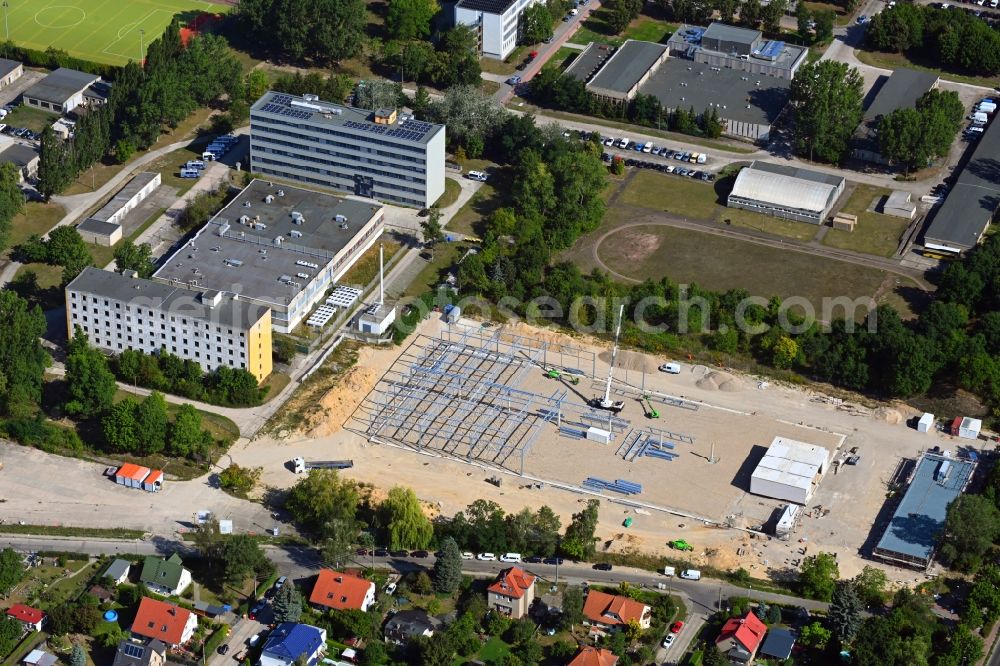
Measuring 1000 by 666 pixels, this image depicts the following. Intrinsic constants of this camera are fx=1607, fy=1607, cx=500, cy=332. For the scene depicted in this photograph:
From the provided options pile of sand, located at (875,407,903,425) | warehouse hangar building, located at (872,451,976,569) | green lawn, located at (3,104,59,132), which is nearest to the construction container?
pile of sand, located at (875,407,903,425)

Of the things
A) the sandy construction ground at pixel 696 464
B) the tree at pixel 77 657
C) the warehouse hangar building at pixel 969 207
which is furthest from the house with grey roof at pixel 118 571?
the warehouse hangar building at pixel 969 207

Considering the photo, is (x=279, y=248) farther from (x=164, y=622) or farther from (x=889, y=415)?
(x=889, y=415)

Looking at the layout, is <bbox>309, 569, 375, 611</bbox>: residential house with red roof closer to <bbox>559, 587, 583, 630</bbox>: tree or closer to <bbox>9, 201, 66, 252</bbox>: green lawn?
<bbox>559, 587, 583, 630</bbox>: tree

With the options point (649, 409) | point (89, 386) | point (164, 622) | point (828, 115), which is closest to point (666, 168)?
point (828, 115)

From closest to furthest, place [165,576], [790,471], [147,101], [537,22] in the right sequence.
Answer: [165,576], [790,471], [147,101], [537,22]

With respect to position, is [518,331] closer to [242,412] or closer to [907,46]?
[242,412]

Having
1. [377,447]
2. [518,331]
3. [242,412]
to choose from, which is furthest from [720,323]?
[242,412]
